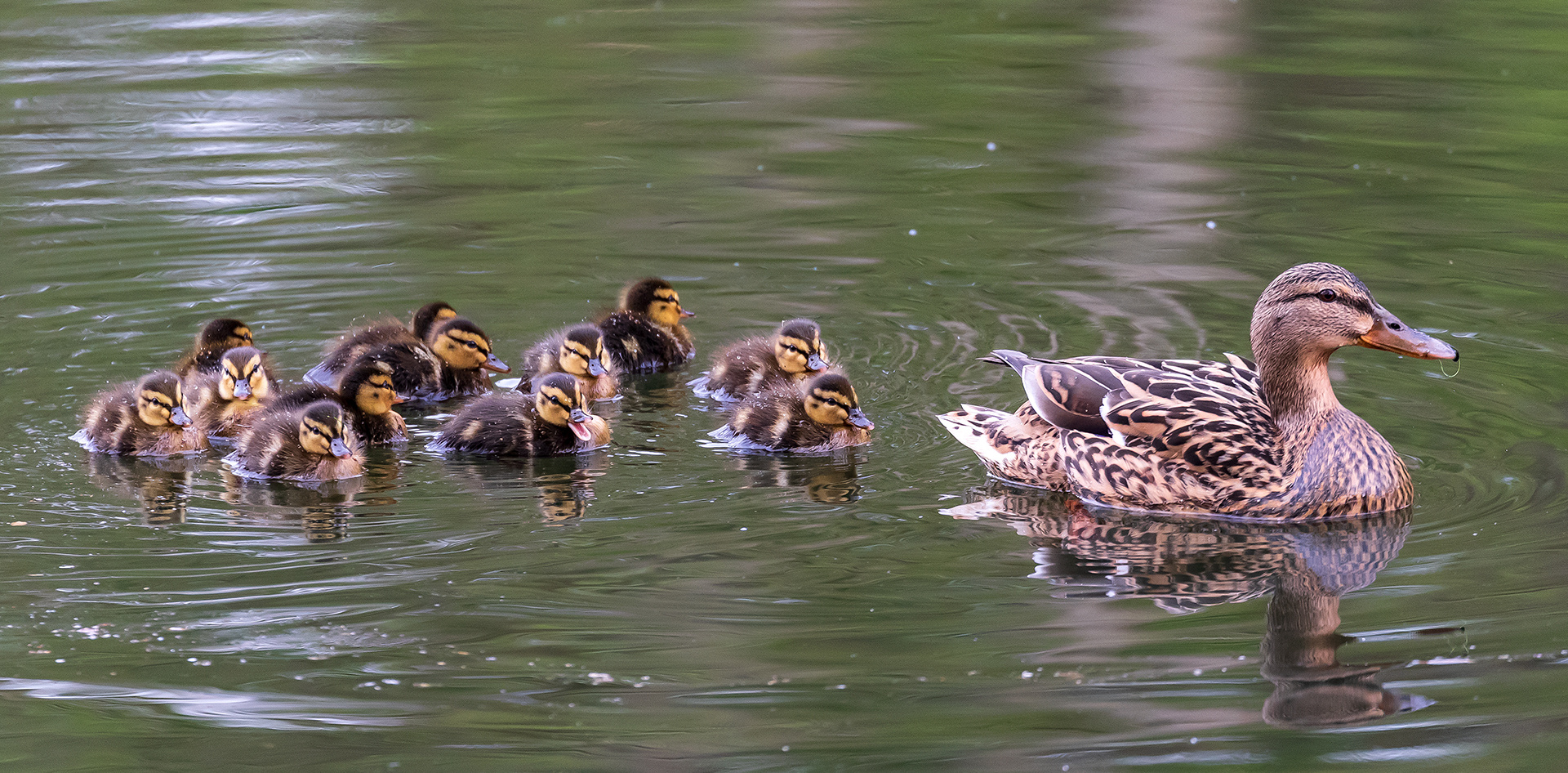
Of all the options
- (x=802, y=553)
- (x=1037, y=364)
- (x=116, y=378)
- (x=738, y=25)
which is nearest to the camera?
(x=802, y=553)

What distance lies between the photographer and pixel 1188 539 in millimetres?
4543

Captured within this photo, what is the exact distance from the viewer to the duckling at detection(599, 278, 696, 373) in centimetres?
624

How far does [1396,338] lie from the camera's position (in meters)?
4.61

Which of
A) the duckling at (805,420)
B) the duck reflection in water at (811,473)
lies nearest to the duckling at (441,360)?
the duckling at (805,420)

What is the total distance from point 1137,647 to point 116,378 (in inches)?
146

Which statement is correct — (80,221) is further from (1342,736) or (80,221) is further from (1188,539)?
(1342,736)

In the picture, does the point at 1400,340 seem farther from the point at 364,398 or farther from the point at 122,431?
the point at 122,431

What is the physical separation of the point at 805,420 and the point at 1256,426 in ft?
4.42

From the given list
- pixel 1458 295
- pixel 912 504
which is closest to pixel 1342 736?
pixel 912 504

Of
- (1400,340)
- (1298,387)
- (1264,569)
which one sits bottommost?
(1264,569)

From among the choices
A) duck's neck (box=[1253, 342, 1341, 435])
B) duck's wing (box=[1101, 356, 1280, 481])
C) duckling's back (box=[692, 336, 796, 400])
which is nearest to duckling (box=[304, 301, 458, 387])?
duckling's back (box=[692, 336, 796, 400])

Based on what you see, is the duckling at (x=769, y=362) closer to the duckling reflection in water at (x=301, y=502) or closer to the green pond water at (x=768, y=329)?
the green pond water at (x=768, y=329)

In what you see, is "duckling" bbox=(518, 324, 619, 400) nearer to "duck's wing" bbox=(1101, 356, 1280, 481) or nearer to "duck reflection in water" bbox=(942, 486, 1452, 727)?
"duck reflection in water" bbox=(942, 486, 1452, 727)

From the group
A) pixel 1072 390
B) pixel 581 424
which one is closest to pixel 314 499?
pixel 581 424
